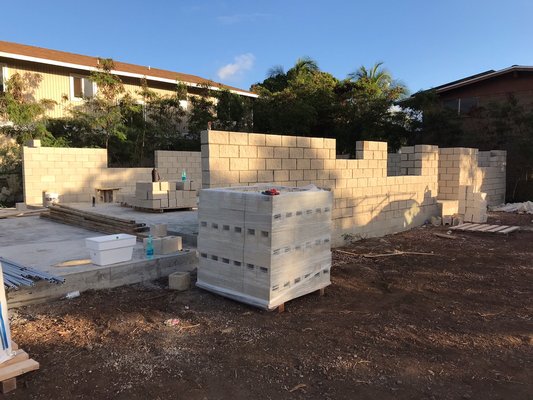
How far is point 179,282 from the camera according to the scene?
5.34 metres

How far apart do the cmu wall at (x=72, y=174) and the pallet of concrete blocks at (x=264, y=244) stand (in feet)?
33.5

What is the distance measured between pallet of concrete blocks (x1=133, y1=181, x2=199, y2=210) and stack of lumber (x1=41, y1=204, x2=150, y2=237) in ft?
5.05

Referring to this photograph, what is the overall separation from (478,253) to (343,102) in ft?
52.5

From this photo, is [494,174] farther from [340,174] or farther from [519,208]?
[340,174]

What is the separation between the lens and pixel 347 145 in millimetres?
21875

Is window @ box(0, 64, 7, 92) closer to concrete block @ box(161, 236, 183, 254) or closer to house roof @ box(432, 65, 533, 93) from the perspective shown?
concrete block @ box(161, 236, 183, 254)

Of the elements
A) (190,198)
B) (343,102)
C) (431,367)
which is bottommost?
(431,367)

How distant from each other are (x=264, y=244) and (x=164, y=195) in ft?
21.9

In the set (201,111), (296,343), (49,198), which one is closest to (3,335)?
(296,343)

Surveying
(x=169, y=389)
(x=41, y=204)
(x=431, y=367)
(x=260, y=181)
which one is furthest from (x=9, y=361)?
(x=41, y=204)

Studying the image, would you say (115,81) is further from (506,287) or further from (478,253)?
(506,287)

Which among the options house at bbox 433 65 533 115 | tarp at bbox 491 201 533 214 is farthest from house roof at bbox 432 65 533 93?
tarp at bbox 491 201 533 214

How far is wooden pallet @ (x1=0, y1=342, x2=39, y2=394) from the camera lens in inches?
118

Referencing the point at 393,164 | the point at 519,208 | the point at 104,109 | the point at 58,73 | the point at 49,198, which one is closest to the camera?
the point at 49,198
